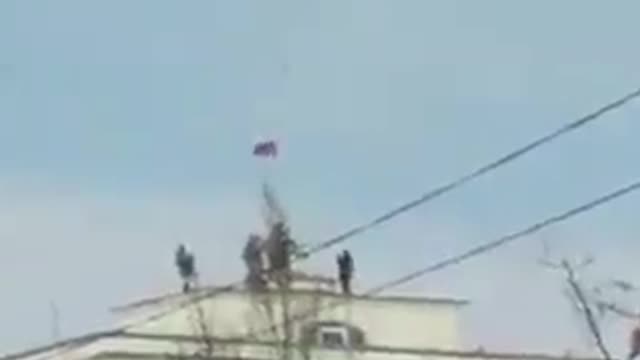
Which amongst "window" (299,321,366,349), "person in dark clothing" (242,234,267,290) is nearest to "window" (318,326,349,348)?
"window" (299,321,366,349)

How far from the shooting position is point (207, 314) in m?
38.3

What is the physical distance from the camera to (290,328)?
36.0 metres

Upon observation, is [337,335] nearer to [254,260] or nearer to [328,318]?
[328,318]

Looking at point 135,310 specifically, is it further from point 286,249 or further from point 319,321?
point 286,249

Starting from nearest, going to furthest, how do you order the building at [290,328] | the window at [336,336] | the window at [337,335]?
1. the building at [290,328]
2. the window at [337,335]
3. the window at [336,336]

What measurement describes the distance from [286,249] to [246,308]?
10.6m

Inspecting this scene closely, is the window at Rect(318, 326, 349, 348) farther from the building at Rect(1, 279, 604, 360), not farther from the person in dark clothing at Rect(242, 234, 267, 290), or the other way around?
the person in dark clothing at Rect(242, 234, 267, 290)

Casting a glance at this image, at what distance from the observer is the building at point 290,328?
35719mm

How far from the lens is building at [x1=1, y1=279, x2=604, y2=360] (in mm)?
35719

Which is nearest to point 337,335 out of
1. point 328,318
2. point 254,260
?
point 328,318

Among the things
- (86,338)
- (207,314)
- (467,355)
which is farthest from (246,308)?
(86,338)

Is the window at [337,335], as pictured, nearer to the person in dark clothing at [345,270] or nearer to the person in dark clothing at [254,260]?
the person in dark clothing at [345,270]

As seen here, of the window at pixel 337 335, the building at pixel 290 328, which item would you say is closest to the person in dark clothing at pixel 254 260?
the building at pixel 290 328

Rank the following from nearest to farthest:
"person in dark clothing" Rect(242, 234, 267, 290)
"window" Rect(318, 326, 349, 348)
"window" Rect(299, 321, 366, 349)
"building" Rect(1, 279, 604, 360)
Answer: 1. "person in dark clothing" Rect(242, 234, 267, 290)
2. "building" Rect(1, 279, 604, 360)
3. "window" Rect(299, 321, 366, 349)
4. "window" Rect(318, 326, 349, 348)
